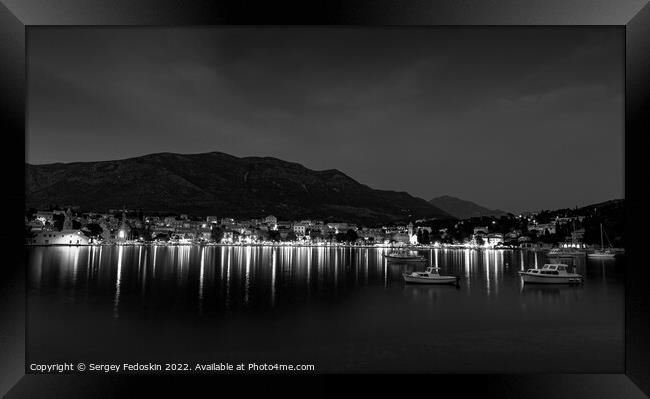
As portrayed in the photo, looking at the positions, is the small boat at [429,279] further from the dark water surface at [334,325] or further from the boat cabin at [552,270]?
the boat cabin at [552,270]

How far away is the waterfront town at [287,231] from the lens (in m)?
42.0

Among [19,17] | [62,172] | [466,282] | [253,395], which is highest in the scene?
[62,172]

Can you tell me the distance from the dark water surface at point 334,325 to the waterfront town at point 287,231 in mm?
30295

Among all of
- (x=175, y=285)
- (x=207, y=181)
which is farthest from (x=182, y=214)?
(x=175, y=285)

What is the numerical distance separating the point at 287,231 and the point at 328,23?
213 ft

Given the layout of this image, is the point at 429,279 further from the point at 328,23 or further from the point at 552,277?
the point at 328,23

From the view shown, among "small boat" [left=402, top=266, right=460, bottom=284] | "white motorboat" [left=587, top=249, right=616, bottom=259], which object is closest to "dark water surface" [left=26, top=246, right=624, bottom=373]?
"small boat" [left=402, top=266, right=460, bottom=284]

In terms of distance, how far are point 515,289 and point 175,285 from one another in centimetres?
946

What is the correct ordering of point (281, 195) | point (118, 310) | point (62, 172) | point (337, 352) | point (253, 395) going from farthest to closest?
point (281, 195)
point (62, 172)
point (118, 310)
point (337, 352)
point (253, 395)

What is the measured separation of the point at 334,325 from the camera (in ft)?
25.1

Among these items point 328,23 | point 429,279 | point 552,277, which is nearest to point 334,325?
point 328,23

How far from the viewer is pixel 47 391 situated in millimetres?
2861

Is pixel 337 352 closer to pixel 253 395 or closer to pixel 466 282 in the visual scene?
pixel 253 395

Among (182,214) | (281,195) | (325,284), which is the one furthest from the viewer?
(281,195)
